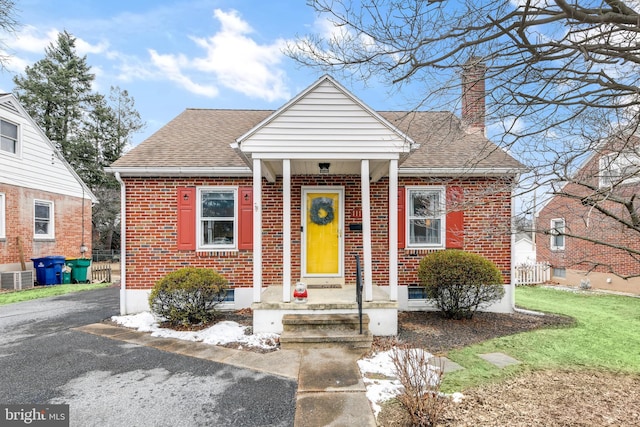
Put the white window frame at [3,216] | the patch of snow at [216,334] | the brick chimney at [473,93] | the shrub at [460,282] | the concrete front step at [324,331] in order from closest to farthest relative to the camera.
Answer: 1. the brick chimney at [473,93]
2. the concrete front step at [324,331]
3. the patch of snow at [216,334]
4. the shrub at [460,282]
5. the white window frame at [3,216]

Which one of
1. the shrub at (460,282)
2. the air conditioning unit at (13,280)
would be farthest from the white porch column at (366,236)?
the air conditioning unit at (13,280)

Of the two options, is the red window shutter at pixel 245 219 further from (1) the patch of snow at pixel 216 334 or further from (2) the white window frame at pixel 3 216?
(2) the white window frame at pixel 3 216

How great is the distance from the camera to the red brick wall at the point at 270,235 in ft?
23.2

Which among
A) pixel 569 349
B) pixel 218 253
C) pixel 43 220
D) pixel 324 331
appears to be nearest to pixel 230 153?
pixel 218 253

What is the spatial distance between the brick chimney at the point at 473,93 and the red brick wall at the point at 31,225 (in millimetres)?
14460

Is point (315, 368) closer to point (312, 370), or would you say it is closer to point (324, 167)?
point (312, 370)

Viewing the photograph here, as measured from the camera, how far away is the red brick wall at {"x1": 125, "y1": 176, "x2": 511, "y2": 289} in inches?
278

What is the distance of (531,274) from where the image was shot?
518 inches

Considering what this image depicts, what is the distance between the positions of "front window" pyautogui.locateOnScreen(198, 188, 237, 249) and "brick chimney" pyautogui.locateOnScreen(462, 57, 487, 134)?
5044 mm

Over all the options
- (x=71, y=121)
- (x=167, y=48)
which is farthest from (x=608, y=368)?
(x=71, y=121)

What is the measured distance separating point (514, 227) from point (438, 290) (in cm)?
266

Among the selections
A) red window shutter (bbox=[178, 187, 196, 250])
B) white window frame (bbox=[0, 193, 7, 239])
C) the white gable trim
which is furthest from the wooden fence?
the white gable trim

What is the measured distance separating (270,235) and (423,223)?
356 centimetres

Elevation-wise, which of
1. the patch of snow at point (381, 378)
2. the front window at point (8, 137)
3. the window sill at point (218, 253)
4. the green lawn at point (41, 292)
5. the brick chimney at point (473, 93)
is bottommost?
the green lawn at point (41, 292)
